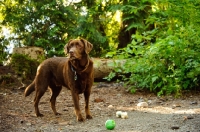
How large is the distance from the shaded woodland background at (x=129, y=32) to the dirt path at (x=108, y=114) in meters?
0.58

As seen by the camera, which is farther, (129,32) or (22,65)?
(129,32)

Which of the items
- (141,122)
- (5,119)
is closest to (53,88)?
(5,119)

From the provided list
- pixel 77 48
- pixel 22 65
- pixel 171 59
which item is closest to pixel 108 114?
pixel 77 48

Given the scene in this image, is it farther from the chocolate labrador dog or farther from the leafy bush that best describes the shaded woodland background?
the chocolate labrador dog

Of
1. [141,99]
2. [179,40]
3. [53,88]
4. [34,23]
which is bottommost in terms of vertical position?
[141,99]

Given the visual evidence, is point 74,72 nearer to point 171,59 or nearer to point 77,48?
point 77,48

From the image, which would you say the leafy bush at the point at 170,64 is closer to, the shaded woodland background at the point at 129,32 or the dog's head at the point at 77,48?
the shaded woodland background at the point at 129,32

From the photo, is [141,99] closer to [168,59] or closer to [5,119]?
[168,59]

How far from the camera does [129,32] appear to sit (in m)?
13.2

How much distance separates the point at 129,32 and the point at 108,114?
779cm

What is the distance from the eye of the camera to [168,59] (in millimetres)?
8133

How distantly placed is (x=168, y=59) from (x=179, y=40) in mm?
988

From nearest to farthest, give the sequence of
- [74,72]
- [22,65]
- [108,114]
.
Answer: [74,72] → [108,114] → [22,65]

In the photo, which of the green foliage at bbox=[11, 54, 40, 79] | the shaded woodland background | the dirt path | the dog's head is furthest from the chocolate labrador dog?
the green foliage at bbox=[11, 54, 40, 79]
